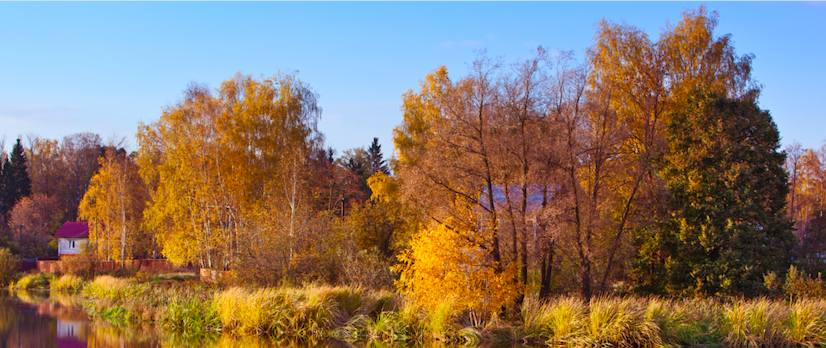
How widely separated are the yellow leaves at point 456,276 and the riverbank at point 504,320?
0.39m

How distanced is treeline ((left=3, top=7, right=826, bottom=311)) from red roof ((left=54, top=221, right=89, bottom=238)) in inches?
990

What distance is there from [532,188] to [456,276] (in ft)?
13.7

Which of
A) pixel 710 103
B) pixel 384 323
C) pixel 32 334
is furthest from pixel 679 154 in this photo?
pixel 32 334

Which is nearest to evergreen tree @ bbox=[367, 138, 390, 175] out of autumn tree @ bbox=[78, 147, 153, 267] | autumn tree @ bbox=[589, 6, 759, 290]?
autumn tree @ bbox=[78, 147, 153, 267]

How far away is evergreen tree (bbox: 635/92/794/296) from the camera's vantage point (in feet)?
68.2

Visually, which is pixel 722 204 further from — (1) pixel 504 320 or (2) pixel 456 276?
(2) pixel 456 276

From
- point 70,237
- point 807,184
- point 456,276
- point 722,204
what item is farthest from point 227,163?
point 807,184

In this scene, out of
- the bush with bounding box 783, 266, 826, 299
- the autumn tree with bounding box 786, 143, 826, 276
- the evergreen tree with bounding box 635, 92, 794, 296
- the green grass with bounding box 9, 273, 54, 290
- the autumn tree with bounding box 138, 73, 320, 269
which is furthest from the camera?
the autumn tree with bounding box 786, 143, 826, 276

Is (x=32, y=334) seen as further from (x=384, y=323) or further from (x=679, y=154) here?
(x=679, y=154)

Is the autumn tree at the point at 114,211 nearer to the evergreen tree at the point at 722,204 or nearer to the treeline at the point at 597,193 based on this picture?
the treeline at the point at 597,193

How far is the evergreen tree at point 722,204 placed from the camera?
2080 cm

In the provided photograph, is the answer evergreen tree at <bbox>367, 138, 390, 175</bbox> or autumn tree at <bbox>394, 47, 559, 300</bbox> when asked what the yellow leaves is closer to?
autumn tree at <bbox>394, 47, 559, 300</bbox>

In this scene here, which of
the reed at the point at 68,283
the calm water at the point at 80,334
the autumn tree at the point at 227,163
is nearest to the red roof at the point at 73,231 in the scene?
the reed at the point at 68,283

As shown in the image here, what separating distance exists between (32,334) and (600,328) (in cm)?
1561
